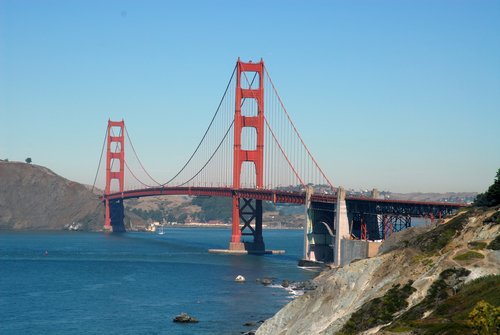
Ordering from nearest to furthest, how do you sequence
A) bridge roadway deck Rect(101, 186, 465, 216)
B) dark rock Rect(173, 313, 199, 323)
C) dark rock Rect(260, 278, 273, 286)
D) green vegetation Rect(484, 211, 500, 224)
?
1. green vegetation Rect(484, 211, 500, 224)
2. dark rock Rect(173, 313, 199, 323)
3. dark rock Rect(260, 278, 273, 286)
4. bridge roadway deck Rect(101, 186, 465, 216)

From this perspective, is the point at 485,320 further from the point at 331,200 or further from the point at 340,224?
the point at 331,200

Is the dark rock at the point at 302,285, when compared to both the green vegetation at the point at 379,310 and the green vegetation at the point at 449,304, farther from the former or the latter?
the green vegetation at the point at 449,304

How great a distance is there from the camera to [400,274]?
55938 millimetres

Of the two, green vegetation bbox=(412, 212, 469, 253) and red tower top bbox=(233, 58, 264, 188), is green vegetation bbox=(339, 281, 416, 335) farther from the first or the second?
red tower top bbox=(233, 58, 264, 188)

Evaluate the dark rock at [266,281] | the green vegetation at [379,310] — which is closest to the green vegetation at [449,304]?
the green vegetation at [379,310]

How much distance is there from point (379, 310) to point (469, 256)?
6.24 metres

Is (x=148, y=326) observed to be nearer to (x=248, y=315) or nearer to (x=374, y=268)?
(x=248, y=315)

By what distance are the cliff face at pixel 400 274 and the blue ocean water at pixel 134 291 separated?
31.4ft

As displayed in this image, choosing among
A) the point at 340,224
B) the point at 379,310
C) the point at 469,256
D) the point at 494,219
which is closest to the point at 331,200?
the point at 340,224

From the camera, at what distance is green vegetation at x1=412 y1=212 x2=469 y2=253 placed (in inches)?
2302

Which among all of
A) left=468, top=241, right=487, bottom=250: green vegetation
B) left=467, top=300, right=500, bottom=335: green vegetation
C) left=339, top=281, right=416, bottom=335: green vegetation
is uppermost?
left=468, top=241, right=487, bottom=250: green vegetation

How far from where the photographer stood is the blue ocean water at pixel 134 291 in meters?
69.5

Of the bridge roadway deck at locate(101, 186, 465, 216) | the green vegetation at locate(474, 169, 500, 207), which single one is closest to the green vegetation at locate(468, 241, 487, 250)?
the green vegetation at locate(474, 169, 500, 207)

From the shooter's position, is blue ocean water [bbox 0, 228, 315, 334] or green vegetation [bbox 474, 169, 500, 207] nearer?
green vegetation [bbox 474, 169, 500, 207]
